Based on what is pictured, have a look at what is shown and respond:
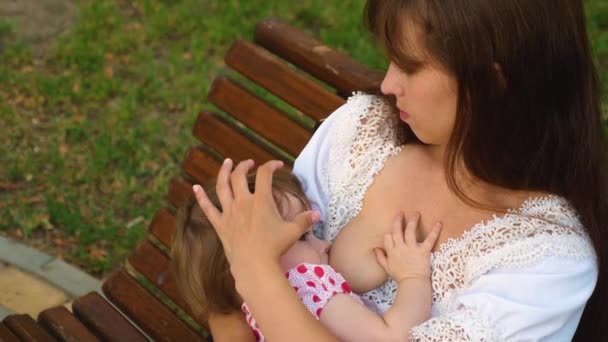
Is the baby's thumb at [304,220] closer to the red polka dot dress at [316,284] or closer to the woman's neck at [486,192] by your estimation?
the red polka dot dress at [316,284]

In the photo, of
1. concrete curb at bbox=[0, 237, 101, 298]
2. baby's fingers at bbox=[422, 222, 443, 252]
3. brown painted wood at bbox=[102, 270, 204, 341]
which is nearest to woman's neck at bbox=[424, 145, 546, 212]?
baby's fingers at bbox=[422, 222, 443, 252]

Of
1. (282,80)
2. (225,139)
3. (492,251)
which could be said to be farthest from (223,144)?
(492,251)

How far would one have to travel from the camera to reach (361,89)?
9.26ft

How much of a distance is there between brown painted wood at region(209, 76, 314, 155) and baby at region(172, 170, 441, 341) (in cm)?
57

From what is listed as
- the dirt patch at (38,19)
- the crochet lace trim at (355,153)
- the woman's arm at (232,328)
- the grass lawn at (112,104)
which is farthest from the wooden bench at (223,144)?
the dirt patch at (38,19)

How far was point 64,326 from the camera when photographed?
9.20 ft

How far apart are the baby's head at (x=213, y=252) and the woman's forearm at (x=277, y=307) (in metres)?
0.23

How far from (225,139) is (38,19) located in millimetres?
2830

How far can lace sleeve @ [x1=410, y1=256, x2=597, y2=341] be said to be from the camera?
1.92m

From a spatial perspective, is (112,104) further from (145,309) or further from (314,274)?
(314,274)

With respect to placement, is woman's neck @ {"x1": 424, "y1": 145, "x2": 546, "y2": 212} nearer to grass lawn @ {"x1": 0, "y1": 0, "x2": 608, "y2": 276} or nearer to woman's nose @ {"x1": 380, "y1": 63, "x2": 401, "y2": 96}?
woman's nose @ {"x1": 380, "y1": 63, "x2": 401, "y2": 96}

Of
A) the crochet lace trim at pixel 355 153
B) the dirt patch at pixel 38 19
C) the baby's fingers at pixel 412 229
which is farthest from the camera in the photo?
the dirt patch at pixel 38 19

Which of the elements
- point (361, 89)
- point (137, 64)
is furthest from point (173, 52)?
point (361, 89)

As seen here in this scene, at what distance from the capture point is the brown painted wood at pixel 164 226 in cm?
312
